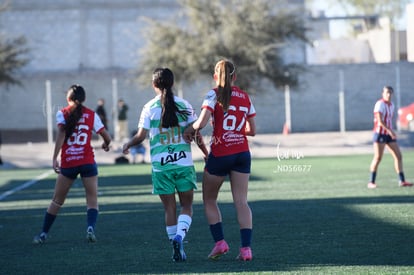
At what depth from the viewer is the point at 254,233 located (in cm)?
1277

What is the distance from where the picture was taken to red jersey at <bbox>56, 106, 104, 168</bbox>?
487 inches

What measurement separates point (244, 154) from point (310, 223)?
391 centimetres

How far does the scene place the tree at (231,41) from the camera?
4203cm

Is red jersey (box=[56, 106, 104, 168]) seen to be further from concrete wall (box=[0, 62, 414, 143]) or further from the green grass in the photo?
concrete wall (box=[0, 62, 414, 143])

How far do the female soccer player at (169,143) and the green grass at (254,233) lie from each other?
720 millimetres

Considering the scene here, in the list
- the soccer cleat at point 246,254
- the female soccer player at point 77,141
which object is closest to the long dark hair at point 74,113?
the female soccer player at point 77,141

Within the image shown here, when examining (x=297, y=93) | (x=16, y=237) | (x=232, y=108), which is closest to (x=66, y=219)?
(x=16, y=237)

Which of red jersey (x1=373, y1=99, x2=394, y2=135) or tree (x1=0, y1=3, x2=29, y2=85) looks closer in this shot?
red jersey (x1=373, y1=99, x2=394, y2=135)

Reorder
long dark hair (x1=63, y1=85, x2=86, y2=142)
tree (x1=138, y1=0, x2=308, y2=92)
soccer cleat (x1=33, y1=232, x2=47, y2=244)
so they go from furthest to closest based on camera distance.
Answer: tree (x1=138, y1=0, x2=308, y2=92), soccer cleat (x1=33, y1=232, x2=47, y2=244), long dark hair (x1=63, y1=85, x2=86, y2=142)

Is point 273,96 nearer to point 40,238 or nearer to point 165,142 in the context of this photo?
point 40,238

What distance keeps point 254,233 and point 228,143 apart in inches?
117

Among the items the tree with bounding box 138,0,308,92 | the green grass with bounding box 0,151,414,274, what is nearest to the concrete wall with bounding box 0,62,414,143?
the tree with bounding box 138,0,308,92

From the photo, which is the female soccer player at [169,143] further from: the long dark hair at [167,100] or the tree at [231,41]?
the tree at [231,41]

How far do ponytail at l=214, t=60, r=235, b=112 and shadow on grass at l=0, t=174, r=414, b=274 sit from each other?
163cm
